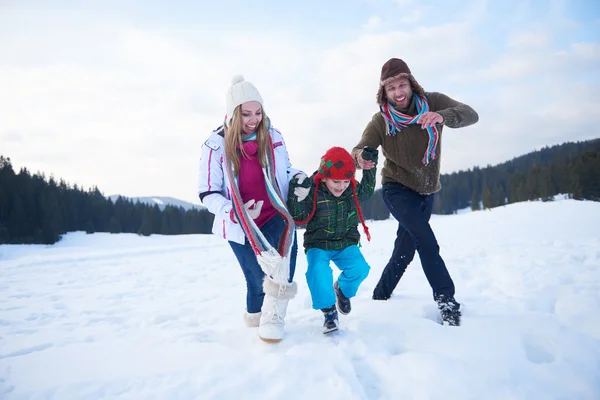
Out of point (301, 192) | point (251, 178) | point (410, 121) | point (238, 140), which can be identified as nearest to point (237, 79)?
point (238, 140)

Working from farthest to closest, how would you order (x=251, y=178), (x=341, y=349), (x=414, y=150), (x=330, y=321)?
(x=414, y=150), (x=251, y=178), (x=330, y=321), (x=341, y=349)

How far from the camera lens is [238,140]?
9.06 ft

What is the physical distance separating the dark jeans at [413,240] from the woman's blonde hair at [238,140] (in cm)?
127

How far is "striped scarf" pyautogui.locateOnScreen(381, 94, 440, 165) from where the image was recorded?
300 cm

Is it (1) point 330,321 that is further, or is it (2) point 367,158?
(2) point 367,158

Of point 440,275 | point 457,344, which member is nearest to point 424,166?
point 440,275

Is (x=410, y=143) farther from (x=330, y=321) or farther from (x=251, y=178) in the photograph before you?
(x=330, y=321)

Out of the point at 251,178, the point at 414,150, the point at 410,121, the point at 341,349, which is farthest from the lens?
the point at 414,150

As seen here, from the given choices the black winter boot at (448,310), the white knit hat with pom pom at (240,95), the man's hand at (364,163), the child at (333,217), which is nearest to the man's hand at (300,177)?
the child at (333,217)

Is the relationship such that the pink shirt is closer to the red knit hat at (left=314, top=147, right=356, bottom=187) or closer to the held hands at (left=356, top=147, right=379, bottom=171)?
the red knit hat at (left=314, top=147, right=356, bottom=187)

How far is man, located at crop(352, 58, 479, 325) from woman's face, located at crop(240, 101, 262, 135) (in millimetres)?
966

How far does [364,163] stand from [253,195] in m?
1.05

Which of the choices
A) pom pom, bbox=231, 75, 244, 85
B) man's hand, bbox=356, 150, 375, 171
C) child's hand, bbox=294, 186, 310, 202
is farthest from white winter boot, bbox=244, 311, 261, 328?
pom pom, bbox=231, 75, 244, 85

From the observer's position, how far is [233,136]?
2752mm
